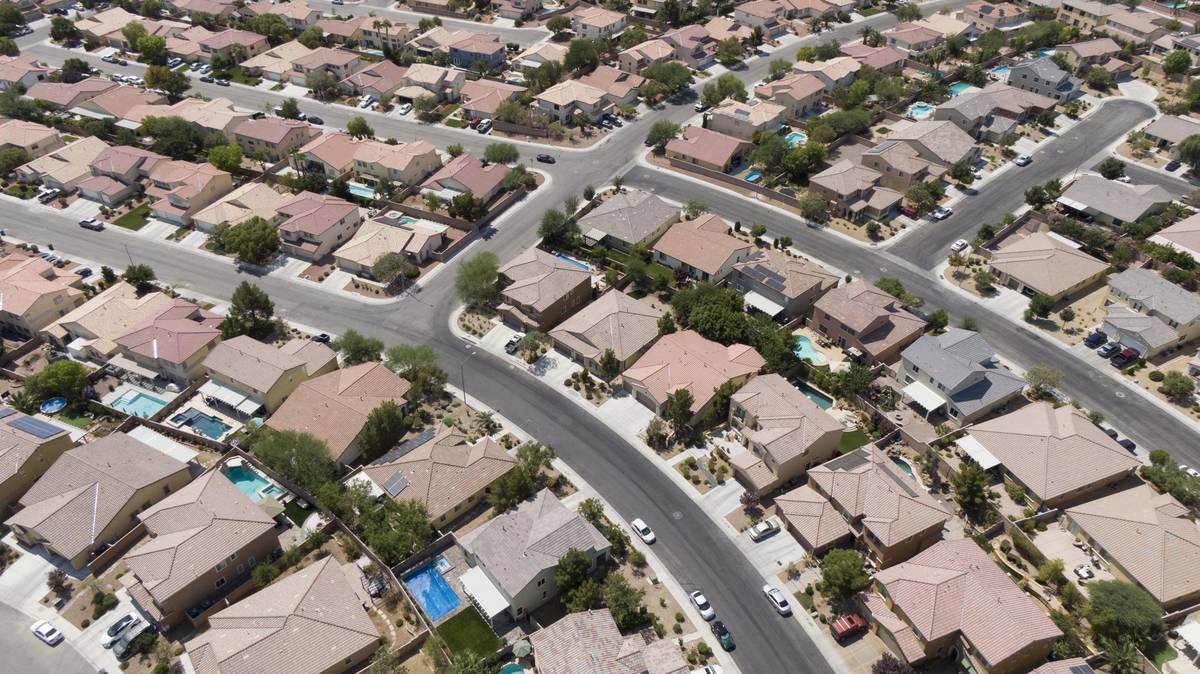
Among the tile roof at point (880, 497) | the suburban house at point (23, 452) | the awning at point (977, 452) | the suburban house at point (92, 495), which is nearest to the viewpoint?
the tile roof at point (880, 497)

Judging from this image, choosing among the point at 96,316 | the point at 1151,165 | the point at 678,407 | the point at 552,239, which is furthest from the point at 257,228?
the point at 1151,165

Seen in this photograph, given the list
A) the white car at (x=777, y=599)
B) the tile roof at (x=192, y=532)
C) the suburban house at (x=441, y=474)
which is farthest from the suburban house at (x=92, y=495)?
the white car at (x=777, y=599)

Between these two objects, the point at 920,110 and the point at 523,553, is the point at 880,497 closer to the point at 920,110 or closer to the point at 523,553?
the point at 523,553

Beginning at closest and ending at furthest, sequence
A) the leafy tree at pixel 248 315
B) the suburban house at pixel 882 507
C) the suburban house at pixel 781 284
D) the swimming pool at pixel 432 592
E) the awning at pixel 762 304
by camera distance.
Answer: the swimming pool at pixel 432 592 < the suburban house at pixel 882 507 < the leafy tree at pixel 248 315 < the awning at pixel 762 304 < the suburban house at pixel 781 284

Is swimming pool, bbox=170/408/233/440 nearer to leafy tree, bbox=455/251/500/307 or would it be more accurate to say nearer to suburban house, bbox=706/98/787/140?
leafy tree, bbox=455/251/500/307

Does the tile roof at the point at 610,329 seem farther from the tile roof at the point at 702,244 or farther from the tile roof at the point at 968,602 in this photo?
the tile roof at the point at 968,602

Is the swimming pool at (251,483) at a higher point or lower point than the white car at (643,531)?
lower

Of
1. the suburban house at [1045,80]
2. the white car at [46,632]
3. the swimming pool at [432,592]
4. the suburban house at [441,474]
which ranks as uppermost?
the suburban house at [1045,80]

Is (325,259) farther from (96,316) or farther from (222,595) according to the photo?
(222,595)
